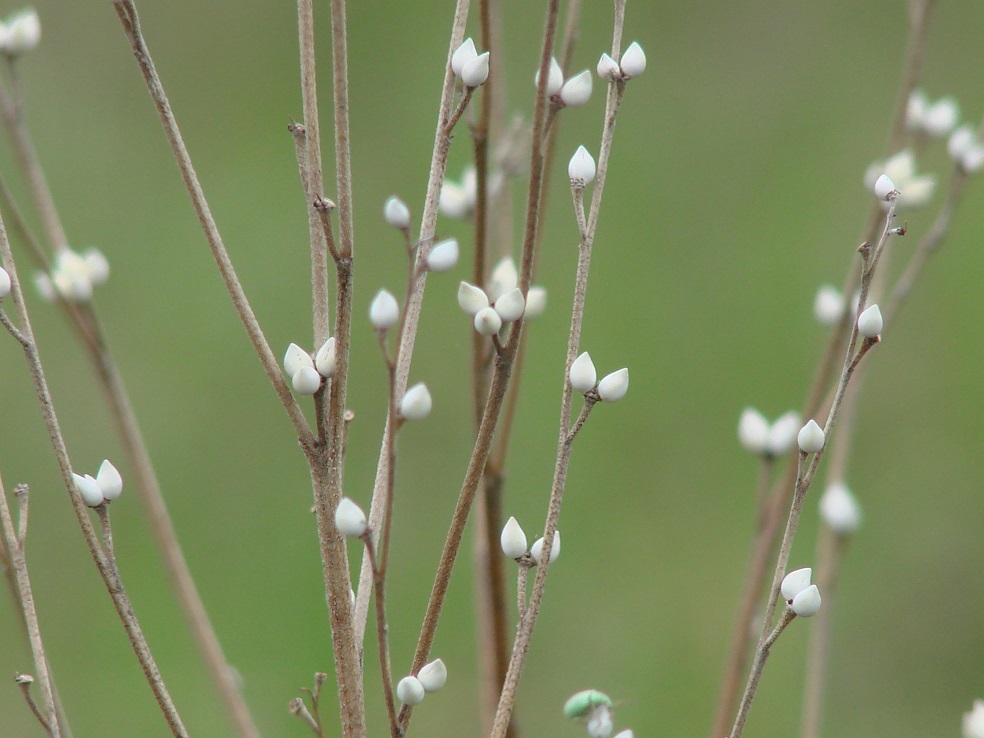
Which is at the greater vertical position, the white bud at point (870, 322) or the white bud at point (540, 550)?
the white bud at point (870, 322)

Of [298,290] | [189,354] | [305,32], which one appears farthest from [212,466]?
[305,32]

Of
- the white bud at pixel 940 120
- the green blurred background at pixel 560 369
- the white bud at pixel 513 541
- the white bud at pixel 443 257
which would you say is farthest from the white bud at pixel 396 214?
the green blurred background at pixel 560 369

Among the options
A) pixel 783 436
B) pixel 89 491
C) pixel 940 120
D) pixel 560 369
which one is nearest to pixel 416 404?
pixel 89 491

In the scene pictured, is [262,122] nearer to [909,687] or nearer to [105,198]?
[105,198]

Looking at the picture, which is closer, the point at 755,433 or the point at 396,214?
the point at 396,214

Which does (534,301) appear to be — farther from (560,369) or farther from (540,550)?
(560,369)

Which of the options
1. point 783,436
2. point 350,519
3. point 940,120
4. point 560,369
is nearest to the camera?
point 350,519

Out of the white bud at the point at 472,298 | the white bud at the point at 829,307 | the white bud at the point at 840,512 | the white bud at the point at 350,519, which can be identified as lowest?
the white bud at the point at 350,519

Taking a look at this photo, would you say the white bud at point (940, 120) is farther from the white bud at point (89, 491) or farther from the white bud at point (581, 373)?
the white bud at point (89, 491)
